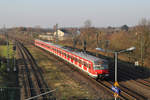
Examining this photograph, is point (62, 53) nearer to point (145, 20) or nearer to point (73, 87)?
point (73, 87)

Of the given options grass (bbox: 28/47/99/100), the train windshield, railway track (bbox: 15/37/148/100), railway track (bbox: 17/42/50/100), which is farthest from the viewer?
the train windshield

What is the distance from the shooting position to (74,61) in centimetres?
2948

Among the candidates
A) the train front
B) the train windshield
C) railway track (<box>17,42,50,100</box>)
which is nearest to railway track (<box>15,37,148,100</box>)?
the train front

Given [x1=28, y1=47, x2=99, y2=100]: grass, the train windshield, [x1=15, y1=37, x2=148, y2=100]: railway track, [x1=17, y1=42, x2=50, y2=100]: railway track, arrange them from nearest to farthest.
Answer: [x1=15, y1=37, x2=148, y2=100]: railway track → [x1=28, y1=47, x2=99, y2=100]: grass → [x1=17, y1=42, x2=50, y2=100]: railway track → the train windshield

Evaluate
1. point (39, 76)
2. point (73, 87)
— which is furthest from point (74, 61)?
point (73, 87)

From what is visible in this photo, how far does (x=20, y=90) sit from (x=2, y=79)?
4.87 meters

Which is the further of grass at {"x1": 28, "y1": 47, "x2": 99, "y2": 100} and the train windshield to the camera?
the train windshield

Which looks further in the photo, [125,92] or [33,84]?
[33,84]

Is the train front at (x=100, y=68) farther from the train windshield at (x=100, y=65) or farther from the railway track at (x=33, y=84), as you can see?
the railway track at (x=33, y=84)

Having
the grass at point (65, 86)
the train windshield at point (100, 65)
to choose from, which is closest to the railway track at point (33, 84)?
the grass at point (65, 86)

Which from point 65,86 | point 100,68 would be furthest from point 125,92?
point 65,86

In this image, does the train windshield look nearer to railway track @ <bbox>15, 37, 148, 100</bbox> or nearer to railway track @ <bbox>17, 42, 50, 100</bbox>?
railway track @ <bbox>15, 37, 148, 100</bbox>

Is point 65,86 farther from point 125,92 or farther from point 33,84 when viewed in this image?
point 125,92

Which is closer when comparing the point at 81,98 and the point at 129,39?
the point at 81,98
